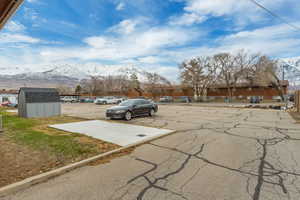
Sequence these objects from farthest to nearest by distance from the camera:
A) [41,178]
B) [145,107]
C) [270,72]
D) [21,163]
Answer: [270,72] < [145,107] < [21,163] < [41,178]

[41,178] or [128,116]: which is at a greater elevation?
[128,116]

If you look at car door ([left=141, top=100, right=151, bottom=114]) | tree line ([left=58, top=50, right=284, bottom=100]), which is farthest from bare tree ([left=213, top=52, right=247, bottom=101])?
car door ([left=141, top=100, right=151, bottom=114])

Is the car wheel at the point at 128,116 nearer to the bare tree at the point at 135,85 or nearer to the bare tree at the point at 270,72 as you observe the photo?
the bare tree at the point at 270,72

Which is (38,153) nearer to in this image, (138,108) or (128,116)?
(128,116)

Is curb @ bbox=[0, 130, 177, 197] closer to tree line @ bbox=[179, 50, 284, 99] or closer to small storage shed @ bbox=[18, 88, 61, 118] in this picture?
small storage shed @ bbox=[18, 88, 61, 118]

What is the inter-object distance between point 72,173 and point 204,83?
4226 cm

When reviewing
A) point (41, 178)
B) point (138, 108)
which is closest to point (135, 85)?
point (138, 108)

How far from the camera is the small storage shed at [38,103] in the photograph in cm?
1257

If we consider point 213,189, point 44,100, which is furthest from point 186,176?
point 44,100

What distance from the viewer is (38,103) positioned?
13117 mm

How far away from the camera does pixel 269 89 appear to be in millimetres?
41531

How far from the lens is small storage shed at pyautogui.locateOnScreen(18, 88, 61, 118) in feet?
41.3

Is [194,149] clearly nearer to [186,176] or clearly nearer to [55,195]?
[186,176]

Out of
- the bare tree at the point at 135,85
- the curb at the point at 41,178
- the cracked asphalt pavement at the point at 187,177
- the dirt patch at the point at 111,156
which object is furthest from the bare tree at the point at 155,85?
the curb at the point at 41,178
